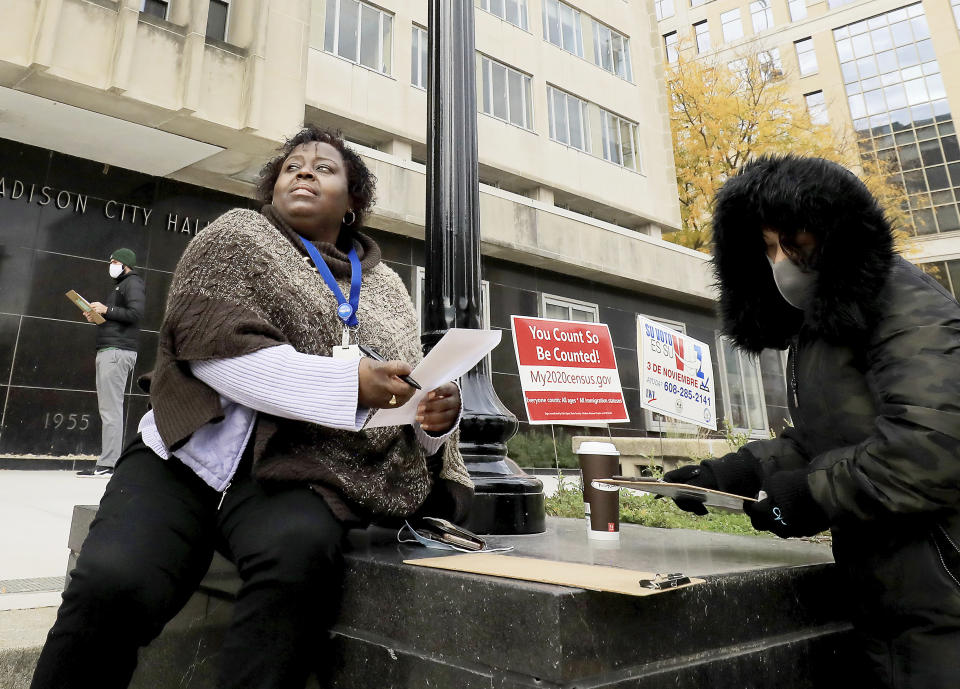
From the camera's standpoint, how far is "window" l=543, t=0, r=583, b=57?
18.0 m

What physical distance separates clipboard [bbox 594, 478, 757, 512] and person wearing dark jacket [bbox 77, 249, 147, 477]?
7.18 m

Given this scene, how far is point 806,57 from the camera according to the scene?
34.5 m

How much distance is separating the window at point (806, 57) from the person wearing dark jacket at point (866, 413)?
38.9 m

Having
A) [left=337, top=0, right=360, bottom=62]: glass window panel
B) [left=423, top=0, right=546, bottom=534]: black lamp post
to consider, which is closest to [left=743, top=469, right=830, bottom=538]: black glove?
[left=423, top=0, right=546, bottom=534]: black lamp post

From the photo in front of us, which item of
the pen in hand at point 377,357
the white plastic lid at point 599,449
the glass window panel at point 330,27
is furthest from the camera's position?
the glass window panel at point 330,27

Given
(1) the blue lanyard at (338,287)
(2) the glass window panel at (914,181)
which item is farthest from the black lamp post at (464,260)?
(2) the glass window panel at (914,181)

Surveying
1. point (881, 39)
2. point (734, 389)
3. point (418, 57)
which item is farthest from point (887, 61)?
point (418, 57)

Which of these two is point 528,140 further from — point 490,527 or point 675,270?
point 490,527

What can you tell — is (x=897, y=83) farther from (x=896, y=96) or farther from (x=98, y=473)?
(x=98, y=473)

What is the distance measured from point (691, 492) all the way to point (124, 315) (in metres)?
7.41

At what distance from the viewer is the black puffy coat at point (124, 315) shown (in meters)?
7.50

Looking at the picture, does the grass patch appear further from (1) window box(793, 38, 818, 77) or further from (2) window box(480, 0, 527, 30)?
(1) window box(793, 38, 818, 77)

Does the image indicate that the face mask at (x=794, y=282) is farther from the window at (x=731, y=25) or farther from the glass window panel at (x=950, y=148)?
the window at (x=731, y=25)

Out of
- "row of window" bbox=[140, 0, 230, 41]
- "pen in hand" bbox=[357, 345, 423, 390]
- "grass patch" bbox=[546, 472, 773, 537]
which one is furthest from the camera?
"row of window" bbox=[140, 0, 230, 41]
